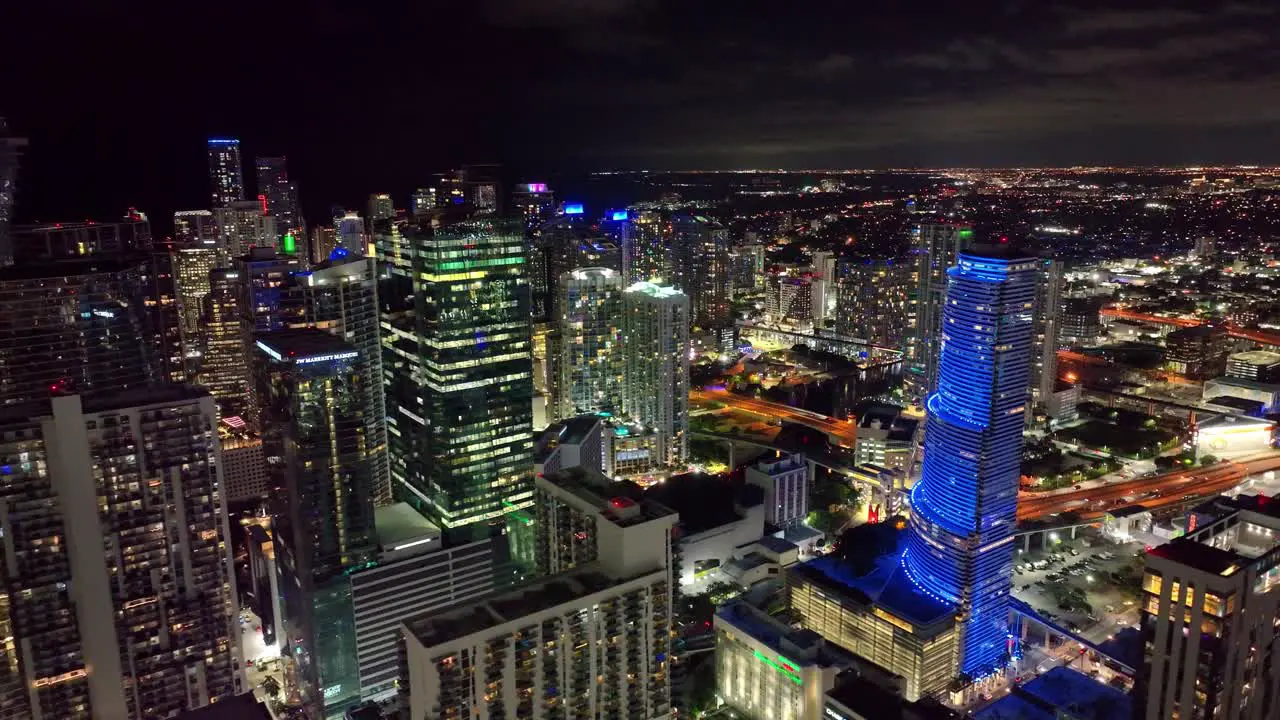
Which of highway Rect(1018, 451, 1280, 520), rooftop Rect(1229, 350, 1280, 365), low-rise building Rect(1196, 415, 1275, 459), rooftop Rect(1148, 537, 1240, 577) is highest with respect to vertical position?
rooftop Rect(1148, 537, 1240, 577)

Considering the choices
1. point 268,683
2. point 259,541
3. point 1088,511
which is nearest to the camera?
point 268,683

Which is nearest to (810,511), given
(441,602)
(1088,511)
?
(1088,511)

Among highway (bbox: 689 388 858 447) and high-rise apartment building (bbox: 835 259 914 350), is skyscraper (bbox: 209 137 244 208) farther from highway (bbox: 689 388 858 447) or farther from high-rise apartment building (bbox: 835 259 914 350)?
high-rise apartment building (bbox: 835 259 914 350)

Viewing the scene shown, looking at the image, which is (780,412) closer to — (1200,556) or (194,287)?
(194,287)

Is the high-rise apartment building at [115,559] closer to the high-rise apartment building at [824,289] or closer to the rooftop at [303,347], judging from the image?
the rooftop at [303,347]

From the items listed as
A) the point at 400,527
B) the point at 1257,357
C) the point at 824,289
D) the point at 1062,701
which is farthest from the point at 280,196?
the point at 1257,357

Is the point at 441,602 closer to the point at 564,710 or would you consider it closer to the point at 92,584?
the point at 92,584

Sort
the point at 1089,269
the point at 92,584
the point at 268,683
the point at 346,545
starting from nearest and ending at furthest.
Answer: the point at 92,584 < the point at 346,545 < the point at 268,683 < the point at 1089,269

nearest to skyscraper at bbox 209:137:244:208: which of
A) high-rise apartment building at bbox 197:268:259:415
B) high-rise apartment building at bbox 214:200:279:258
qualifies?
high-rise apartment building at bbox 214:200:279:258
